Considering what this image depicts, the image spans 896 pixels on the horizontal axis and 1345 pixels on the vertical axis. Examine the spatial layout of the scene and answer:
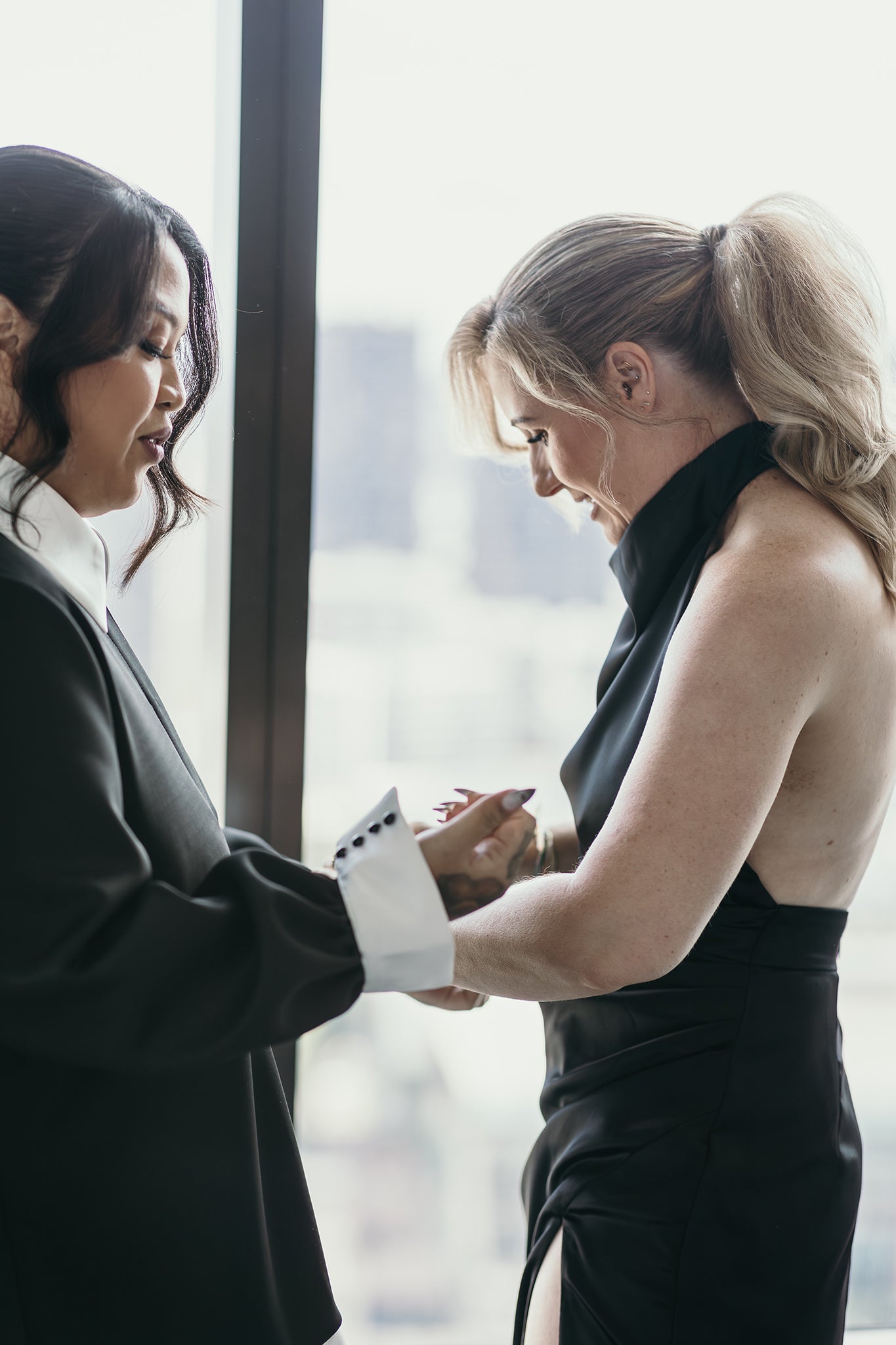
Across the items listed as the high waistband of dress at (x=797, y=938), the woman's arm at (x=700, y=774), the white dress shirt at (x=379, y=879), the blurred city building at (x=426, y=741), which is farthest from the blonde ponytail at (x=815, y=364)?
the white dress shirt at (x=379, y=879)

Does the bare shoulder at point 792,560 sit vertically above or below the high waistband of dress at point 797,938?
above

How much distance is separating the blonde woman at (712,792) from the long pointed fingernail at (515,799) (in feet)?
0.46

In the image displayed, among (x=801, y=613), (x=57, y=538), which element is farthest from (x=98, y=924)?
(x=801, y=613)

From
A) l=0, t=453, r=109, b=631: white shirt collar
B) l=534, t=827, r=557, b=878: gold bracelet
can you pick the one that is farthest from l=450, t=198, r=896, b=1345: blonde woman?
l=0, t=453, r=109, b=631: white shirt collar

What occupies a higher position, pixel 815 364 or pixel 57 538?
pixel 815 364

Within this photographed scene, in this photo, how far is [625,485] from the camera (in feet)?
3.43

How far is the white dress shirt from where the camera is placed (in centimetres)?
67

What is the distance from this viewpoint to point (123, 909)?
614 mm

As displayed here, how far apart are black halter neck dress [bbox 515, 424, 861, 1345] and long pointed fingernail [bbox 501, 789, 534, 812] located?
26cm

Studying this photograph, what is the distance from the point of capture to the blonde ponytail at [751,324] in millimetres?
943

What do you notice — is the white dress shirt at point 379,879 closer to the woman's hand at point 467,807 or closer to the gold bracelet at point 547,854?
the woman's hand at point 467,807

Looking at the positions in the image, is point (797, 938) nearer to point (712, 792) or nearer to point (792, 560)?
point (712, 792)

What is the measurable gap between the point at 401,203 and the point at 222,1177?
1150 millimetres

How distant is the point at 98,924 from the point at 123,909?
0.06 feet
